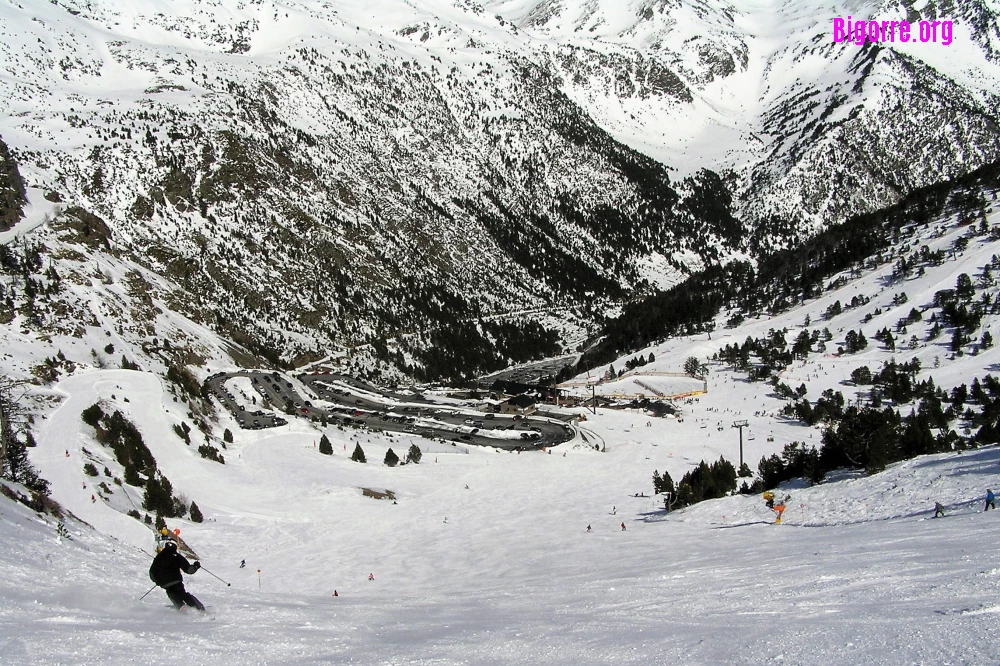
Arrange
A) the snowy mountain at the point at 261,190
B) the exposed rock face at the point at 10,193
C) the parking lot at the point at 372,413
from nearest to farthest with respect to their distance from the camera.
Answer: the parking lot at the point at 372,413, the exposed rock face at the point at 10,193, the snowy mountain at the point at 261,190

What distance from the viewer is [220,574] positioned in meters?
27.7

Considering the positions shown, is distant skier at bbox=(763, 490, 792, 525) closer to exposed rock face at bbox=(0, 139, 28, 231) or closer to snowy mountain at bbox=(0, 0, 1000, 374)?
snowy mountain at bbox=(0, 0, 1000, 374)

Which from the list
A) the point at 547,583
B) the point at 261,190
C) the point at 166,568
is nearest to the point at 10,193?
the point at 261,190

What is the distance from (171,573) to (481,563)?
62.2 ft

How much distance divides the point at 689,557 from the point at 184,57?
180 m

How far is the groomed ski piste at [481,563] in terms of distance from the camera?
30.6 ft

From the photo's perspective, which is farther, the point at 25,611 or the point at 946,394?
the point at 946,394

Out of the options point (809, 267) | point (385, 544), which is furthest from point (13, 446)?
point (809, 267)

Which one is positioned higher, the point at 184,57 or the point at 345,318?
the point at 184,57

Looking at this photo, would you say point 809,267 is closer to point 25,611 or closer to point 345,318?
point 345,318

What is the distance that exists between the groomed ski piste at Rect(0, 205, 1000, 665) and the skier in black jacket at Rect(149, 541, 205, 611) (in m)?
0.32

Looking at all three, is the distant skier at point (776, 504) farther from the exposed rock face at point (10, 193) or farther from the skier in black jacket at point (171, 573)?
the exposed rock face at point (10, 193)

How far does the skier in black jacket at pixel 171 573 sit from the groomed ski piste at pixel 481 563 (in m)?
0.32

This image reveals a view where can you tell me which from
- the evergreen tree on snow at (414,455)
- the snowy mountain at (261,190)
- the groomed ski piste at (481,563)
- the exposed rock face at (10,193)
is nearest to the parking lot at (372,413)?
the groomed ski piste at (481,563)
